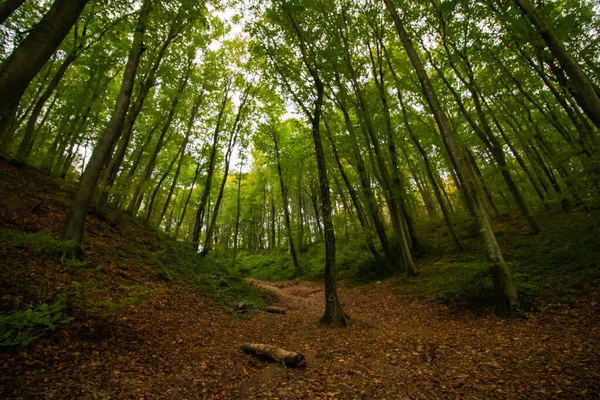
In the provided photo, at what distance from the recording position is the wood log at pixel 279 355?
4.19 metres

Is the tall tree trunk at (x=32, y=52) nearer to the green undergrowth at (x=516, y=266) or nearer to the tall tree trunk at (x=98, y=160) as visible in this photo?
the tall tree trunk at (x=98, y=160)

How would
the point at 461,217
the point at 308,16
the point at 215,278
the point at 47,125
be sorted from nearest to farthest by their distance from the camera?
the point at 308,16, the point at 215,278, the point at 47,125, the point at 461,217

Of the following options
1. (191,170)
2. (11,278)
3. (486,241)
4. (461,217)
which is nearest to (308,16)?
(486,241)

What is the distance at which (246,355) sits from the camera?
473cm

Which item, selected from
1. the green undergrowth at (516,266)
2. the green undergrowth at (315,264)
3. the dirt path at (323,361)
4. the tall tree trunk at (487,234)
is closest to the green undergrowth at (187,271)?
the dirt path at (323,361)

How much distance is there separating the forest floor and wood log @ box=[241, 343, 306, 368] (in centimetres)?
12

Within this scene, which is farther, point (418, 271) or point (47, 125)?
point (47, 125)

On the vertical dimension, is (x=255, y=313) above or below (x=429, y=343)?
above

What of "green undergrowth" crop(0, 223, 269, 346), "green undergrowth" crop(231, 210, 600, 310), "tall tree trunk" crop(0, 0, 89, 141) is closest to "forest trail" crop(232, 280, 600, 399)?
"green undergrowth" crop(231, 210, 600, 310)

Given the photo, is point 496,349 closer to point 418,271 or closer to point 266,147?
point 418,271

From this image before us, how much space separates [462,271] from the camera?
8469 millimetres

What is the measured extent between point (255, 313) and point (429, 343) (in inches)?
209

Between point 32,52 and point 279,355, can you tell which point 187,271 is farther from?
point 32,52

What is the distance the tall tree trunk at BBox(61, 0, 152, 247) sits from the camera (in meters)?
5.43
